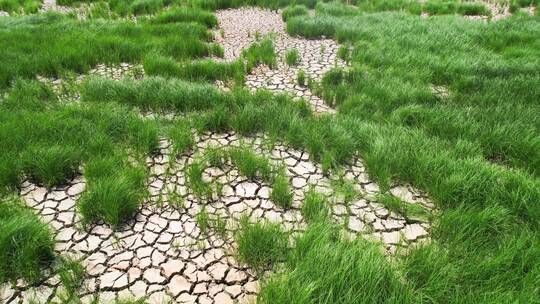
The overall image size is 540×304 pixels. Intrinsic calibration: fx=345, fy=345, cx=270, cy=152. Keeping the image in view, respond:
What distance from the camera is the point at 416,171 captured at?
3.05 m

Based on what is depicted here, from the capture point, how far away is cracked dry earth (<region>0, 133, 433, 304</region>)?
6.95 ft

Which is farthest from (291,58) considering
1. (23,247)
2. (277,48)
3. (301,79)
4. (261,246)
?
(23,247)

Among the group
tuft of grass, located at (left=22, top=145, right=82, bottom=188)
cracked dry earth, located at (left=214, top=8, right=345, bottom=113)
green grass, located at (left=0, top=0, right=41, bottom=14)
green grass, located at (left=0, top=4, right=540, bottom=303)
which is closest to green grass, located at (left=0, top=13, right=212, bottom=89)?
green grass, located at (left=0, top=4, right=540, bottom=303)

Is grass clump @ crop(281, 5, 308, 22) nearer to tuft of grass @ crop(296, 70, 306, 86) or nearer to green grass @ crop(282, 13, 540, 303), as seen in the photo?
green grass @ crop(282, 13, 540, 303)

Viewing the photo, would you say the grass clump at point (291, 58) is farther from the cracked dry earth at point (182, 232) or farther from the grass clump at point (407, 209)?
the grass clump at point (407, 209)

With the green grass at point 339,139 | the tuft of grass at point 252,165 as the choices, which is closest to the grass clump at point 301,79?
the green grass at point 339,139

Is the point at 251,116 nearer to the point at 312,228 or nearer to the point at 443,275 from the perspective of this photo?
the point at 312,228

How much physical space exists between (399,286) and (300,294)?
607 millimetres

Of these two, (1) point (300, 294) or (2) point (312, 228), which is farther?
(2) point (312, 228)

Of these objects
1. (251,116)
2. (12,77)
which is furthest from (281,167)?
(12,77)

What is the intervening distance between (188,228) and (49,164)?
138cm

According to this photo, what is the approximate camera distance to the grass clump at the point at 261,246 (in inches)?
89.4

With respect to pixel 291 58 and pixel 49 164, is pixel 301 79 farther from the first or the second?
pixel 49 164

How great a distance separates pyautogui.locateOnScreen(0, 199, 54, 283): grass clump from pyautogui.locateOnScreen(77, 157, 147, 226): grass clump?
1.00 ft
